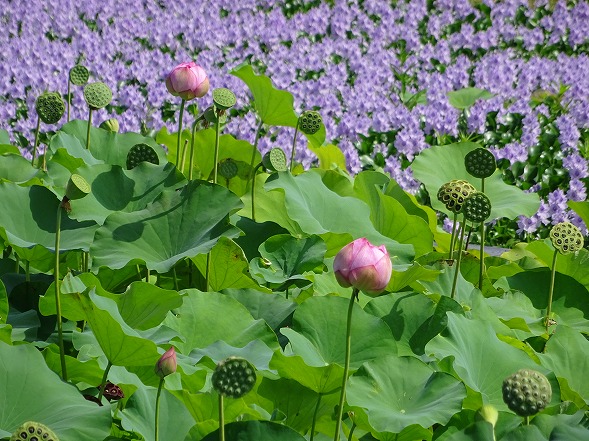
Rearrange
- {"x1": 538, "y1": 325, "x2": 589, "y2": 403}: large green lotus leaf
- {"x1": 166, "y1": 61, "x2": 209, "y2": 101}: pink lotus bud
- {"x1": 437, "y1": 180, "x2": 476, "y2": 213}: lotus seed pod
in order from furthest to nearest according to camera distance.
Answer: {"x1": 166, "y1": 61, "x2": 209, "y2": 101}: pink lotus bud, {"x1": 437, "y1": 180, "x2": 476, "y2": 213}: lotus seed pod, {"x1": 538, "y1": 325, "x2": 589, "y2": 403}: large green lotus leaf

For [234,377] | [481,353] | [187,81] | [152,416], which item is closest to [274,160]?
[187,81]

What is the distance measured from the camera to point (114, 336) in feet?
3.74

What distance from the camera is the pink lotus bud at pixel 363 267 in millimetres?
1087

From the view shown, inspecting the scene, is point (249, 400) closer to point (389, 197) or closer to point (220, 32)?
point (389, 197)

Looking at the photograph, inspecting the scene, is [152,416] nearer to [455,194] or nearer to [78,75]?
[455,194]

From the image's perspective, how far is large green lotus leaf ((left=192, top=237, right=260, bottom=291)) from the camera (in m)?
1.50

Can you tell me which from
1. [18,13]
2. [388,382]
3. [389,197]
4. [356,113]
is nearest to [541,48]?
[356,113]

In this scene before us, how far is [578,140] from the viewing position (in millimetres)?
3799

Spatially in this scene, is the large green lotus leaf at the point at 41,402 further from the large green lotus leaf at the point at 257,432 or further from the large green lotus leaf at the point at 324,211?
the large green lotus leaf at the point at 324,211

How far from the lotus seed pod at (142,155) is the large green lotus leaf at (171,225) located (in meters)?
0.17

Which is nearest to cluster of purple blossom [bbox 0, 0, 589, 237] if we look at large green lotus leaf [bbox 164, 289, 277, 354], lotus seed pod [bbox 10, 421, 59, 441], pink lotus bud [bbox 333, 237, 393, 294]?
large green lotus leaf [bbox 164, 289, 277, 354]

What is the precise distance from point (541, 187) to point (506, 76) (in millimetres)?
1233

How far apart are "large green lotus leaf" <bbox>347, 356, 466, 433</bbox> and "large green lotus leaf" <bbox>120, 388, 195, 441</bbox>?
7.5 inches

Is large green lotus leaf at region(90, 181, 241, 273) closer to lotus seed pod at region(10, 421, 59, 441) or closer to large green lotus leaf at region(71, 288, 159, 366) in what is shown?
large green lotus leaf at region(71, 288, 159, 366)
